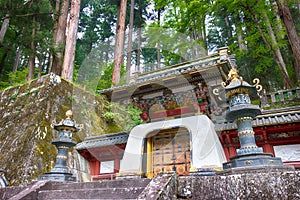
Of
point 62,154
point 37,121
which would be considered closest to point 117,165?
point 62,154

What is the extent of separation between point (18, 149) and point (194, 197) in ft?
22.1

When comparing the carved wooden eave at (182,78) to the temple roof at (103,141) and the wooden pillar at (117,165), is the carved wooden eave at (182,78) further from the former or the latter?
the wooden pillar at (117,165)

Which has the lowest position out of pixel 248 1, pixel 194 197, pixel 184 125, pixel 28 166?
pixel 194 197

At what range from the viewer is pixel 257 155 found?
3750 millimetres

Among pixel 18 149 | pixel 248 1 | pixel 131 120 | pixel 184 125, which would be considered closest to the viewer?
pixel 184 125

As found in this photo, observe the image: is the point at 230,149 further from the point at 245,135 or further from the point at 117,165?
the point at 117,165

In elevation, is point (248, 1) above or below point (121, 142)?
above

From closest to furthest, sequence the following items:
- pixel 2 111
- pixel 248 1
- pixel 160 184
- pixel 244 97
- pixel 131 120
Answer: pixel 160 184
pixel 244 97
pixel 2 111
pixel 248 1
pixel 131 120

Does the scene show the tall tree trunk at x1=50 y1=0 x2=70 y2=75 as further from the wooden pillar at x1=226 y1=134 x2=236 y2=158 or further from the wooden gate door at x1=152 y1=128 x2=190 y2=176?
the wooden pillar at x1=226 y1=134 x2=236 y2=158

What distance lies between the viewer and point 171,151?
23.1 ft

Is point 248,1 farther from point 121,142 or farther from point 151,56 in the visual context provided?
point 151,56

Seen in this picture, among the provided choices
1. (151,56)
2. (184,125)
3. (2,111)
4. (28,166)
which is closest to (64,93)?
(2,111)

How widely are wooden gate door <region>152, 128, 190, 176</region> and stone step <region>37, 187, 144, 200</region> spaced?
129 inches

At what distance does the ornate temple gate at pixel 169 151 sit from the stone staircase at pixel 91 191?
2780 millimetres
